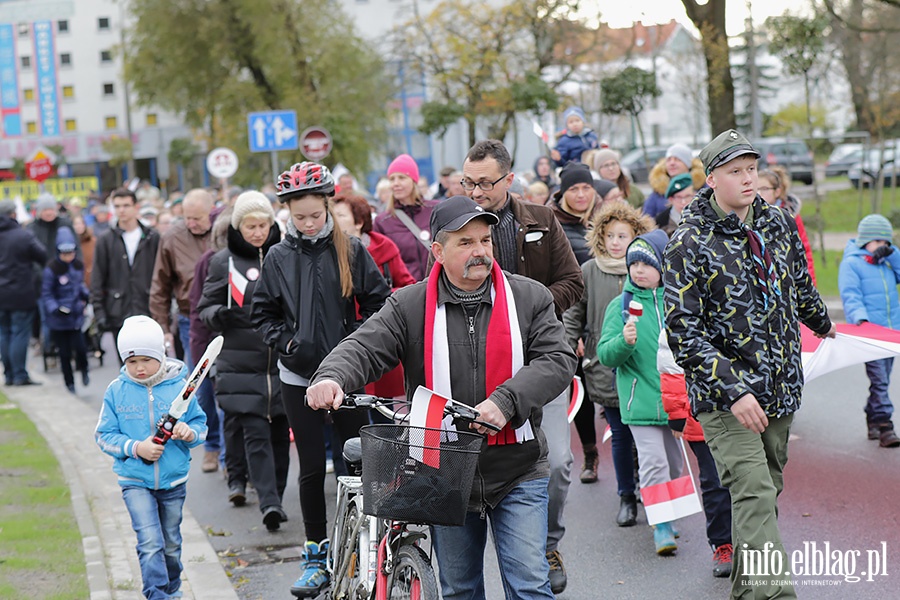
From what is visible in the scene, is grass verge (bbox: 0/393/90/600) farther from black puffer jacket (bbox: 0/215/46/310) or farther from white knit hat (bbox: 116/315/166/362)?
black puffer jacket (bbox: 0/215/46/310)

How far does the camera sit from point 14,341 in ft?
52.4

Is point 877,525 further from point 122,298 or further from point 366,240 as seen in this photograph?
point 122,298

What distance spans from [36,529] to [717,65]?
16234 millimetres

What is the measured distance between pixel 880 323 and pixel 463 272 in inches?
222

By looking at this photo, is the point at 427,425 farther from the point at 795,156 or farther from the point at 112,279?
the point at 795,156

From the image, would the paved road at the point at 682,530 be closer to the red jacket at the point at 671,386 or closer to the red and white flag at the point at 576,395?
the red and white flag at the point at 576,395

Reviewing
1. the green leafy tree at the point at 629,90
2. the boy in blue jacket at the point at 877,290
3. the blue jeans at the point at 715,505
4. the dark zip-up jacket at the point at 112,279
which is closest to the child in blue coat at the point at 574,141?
the dark zip-up jacket at the point at 112,279

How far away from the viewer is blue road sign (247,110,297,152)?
22578mm

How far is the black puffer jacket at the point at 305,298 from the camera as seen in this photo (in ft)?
22.1

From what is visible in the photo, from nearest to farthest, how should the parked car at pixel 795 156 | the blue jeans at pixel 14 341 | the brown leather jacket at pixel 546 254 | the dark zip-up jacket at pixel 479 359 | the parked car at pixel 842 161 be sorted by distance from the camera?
the dark zip-up jacket at pixel 479 359, the brown leather jacket at pixel 546 254, the blue jeans at pixel 14 341, the parked car at pixel 795 156, the parked car at pixel 842 161

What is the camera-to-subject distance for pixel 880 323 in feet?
30.7

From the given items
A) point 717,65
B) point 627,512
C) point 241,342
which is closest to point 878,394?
point 627,512

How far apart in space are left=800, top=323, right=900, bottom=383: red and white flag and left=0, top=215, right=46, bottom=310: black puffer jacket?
10395 millimetres

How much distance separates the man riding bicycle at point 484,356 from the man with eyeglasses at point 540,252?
1391 millimetres
